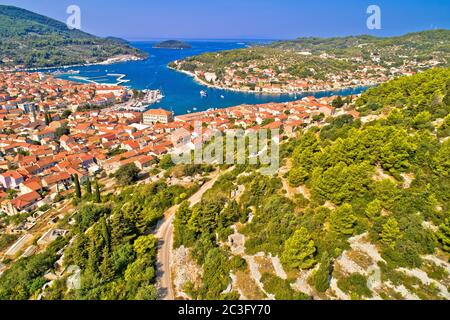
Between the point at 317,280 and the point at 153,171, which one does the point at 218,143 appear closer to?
the point at 153,171

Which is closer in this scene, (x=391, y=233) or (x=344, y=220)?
(x=391, y=233)

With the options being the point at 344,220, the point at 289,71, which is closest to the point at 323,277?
the point at 344,220

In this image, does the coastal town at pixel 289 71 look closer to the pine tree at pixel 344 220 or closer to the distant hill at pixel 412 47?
the distant hill at pixel 412 47

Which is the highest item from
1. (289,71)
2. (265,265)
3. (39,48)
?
(39,48)

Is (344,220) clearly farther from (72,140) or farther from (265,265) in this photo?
(72,140)

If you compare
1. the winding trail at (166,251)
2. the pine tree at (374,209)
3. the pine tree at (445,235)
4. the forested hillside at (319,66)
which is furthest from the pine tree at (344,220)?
the forested hillside at (319,66)

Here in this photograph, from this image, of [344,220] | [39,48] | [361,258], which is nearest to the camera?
[361,258]
